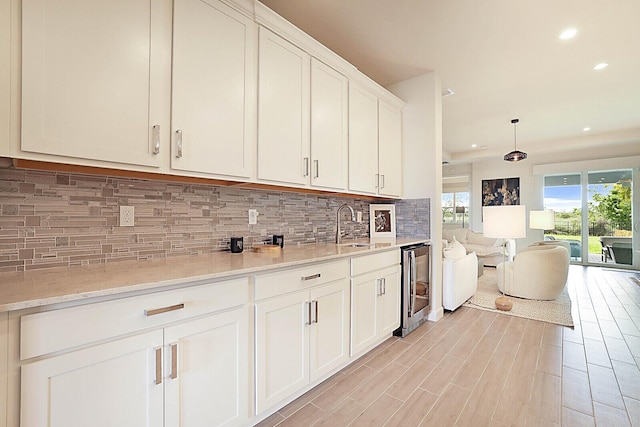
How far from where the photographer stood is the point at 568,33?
8.41ft

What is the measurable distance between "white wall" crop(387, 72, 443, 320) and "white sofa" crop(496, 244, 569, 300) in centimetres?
157

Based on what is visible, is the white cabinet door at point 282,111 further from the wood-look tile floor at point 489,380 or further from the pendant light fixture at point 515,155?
the pendant light fixture at point 515,155

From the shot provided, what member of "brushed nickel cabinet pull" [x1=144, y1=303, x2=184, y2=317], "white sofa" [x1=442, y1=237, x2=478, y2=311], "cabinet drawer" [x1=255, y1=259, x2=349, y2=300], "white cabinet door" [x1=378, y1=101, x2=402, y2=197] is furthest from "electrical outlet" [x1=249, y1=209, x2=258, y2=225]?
"white sofa" [x1=442, y1=237, x2=478, y2=311]

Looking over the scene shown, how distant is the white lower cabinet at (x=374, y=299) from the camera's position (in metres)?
2.20

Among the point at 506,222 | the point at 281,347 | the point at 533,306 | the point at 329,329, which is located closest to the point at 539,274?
the point at 533,306

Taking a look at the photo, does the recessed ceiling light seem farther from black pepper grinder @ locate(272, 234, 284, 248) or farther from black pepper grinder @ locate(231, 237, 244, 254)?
black pepper grinder @ locate(231, 237, 244, 254)

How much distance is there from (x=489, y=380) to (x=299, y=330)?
1.46 meters

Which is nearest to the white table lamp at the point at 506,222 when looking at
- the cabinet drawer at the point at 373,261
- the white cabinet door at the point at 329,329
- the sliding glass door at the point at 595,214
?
the cabinet drawer at the point at 373,261

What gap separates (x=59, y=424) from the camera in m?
0.95

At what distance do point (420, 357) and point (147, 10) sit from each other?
116 inches

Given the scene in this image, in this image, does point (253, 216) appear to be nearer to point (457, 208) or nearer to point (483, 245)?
point (483, 245)

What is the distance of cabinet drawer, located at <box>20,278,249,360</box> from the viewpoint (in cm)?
91

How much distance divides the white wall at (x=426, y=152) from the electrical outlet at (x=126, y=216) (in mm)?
2787

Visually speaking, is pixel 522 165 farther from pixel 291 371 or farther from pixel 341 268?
pixel 291 371
